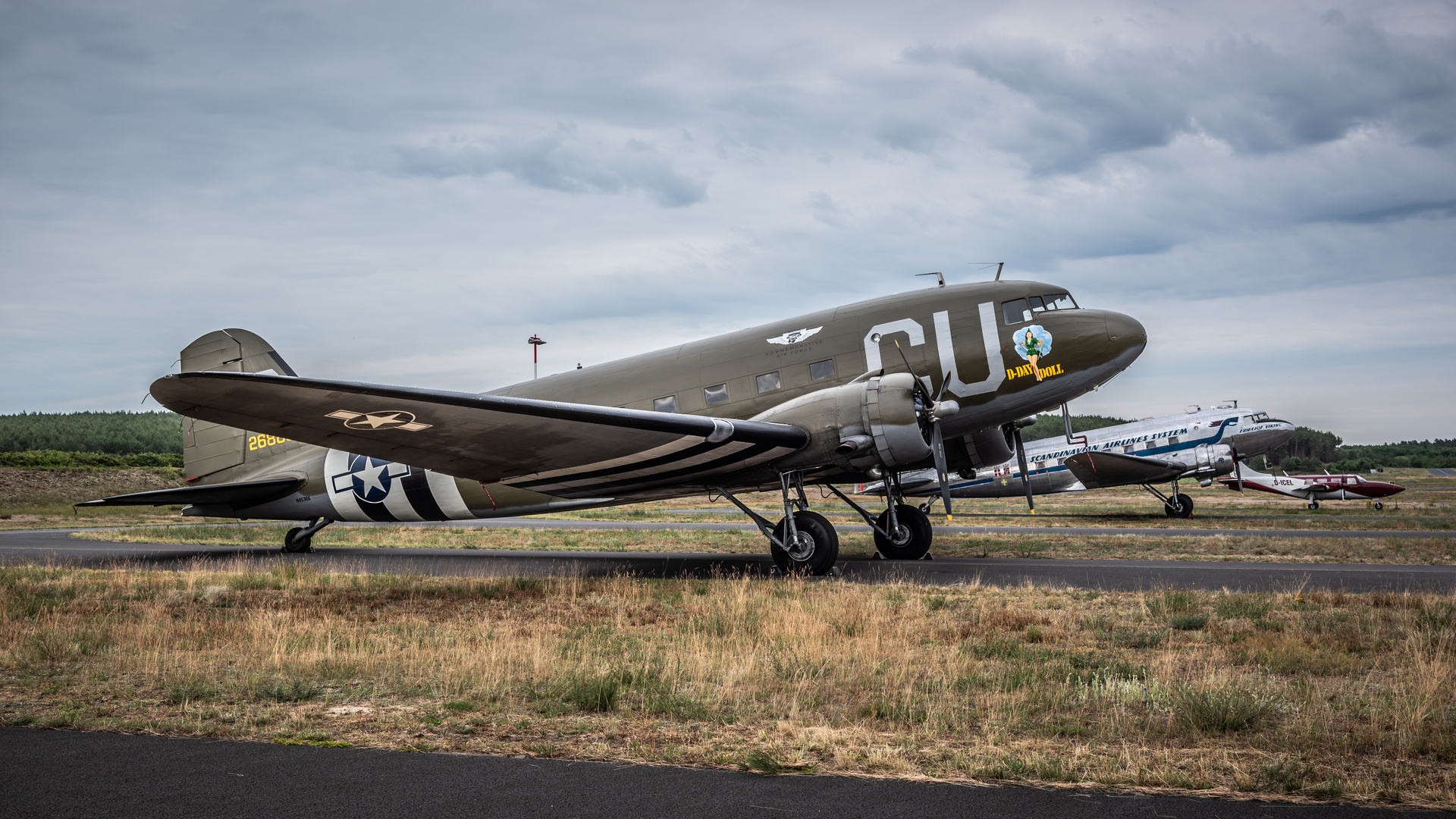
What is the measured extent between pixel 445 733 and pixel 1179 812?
4.43 m

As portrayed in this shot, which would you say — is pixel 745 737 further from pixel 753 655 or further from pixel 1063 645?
pixel 1063 645

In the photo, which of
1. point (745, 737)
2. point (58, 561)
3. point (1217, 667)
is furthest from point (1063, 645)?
point (58, 561)

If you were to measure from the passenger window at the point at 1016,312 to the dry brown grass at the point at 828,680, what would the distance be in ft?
17.9

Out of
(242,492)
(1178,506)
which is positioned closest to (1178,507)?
(1178,506)

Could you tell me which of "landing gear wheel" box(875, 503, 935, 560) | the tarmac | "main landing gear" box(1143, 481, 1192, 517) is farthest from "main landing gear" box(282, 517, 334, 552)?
"main landing gear" box(1143, 481, 1192, 517)

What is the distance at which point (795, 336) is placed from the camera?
1593 centimetres

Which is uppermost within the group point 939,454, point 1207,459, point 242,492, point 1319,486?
point 939,454

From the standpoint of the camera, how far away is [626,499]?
16703mm

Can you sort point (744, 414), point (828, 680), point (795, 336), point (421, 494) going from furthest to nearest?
point (421, 494), point (795, 336), point (744, 414), point (828, 680)

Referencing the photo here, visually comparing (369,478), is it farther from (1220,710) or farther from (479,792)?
(1220,710)

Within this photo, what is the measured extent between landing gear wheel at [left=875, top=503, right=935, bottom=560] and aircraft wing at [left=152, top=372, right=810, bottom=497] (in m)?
4.92

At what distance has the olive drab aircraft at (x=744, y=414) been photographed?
11.8 metres

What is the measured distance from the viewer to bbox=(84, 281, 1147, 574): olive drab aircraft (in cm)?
1182

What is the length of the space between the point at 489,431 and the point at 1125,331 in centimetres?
1118
